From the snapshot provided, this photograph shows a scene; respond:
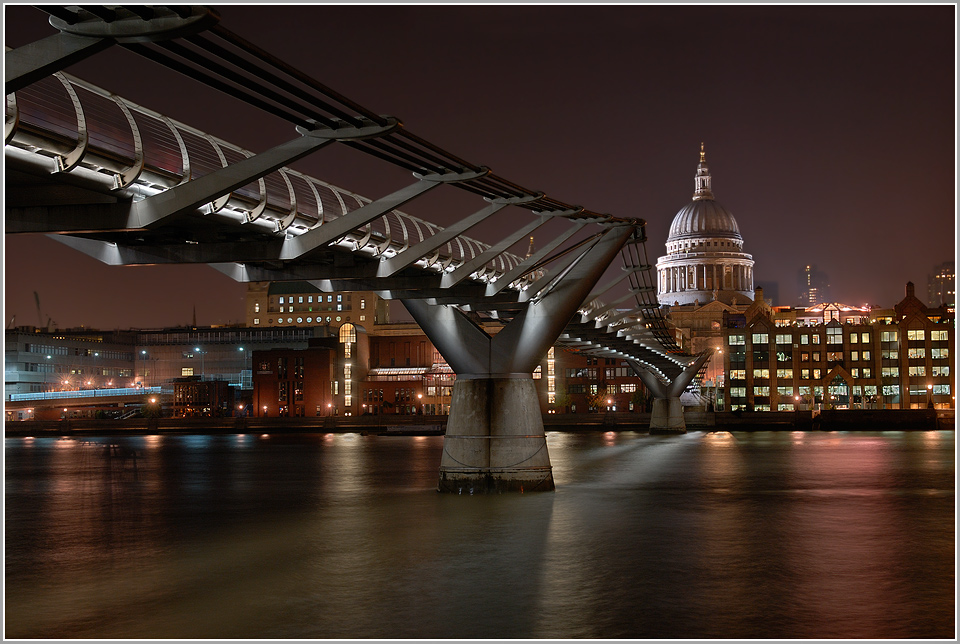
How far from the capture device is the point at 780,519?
30.9 m

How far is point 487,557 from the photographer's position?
22.5m

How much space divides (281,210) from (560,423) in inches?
3543

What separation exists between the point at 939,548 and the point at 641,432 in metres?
77.3

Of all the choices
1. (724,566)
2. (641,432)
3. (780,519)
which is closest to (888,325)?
(641,432)

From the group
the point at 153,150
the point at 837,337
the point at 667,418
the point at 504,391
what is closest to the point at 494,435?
the point at 504,391

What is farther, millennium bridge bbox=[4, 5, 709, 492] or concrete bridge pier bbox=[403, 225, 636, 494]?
concrete bridge pier bbox=[403, 225, 636, 494]

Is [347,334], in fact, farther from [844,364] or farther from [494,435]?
[494,435]

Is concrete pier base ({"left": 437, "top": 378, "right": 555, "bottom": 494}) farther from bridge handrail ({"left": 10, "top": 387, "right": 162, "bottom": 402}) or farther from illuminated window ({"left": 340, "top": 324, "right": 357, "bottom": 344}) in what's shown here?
illuminated window ({"left": 340, "top": 324, "right": 357, "bottom": 344})

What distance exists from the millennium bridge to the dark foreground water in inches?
146

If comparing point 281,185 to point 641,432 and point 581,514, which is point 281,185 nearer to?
point 581,514

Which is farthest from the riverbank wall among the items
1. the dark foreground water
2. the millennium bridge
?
the millennium bridge

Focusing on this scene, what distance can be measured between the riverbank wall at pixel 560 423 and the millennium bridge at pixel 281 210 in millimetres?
72272

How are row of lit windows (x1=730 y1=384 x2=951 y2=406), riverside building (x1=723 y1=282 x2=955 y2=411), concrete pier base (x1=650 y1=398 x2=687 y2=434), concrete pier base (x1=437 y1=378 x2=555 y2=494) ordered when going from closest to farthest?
concrete pier base (x1=437 y1=378 x2=555 y2=494), concrete pier base (x1=650 y1=398 x2=687 y2=434), row of lit windows (x1=730 y1=384 x2=951 y2=406), riverside building (x1=723 y1=282 x2=955 y2=411)

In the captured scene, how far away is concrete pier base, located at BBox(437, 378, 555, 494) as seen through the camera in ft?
107
